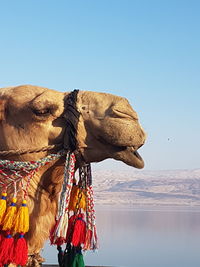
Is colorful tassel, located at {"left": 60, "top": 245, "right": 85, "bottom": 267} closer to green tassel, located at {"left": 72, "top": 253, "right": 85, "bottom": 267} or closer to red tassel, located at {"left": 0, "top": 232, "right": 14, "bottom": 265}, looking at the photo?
green tassel, located at {"left": 72, "top": 253, "right": 85, "bottom": 267}

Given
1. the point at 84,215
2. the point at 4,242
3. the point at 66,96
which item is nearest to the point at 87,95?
the point at 66,96

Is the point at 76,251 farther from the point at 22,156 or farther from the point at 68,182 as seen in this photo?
the point at 22,156

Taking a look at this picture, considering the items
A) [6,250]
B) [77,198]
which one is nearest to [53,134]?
[77,198]

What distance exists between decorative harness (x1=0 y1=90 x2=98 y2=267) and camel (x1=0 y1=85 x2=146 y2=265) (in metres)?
0.05

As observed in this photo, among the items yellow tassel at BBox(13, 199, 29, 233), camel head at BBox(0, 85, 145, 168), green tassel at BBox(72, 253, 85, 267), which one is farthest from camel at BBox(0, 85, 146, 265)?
green tassel at BBox(72, 253, 85, 267)

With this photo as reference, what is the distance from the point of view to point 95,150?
4.18 meters

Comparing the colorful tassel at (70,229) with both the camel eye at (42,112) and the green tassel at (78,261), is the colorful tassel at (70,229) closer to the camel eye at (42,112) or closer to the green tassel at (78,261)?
the green tassel at (78,261)

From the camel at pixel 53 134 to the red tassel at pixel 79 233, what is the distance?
20 cm

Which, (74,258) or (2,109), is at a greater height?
(2,109)

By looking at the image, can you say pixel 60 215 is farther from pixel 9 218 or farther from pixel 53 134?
pixel 53 134

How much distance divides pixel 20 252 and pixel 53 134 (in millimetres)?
922

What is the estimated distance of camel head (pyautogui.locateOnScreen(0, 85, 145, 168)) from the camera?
4.09m

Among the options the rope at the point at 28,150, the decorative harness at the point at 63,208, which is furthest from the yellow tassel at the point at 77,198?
the rope at the point at 28,150

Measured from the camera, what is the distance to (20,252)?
407 cm
